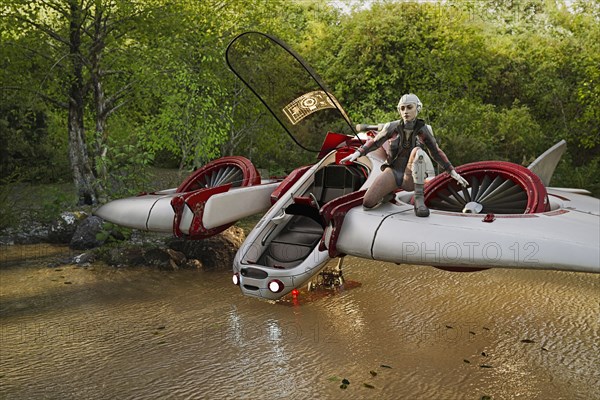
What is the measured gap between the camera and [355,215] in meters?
6.76

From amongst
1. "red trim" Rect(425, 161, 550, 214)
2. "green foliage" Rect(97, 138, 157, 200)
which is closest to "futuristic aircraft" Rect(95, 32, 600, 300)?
"red trim" Rect(425, 161, 550, 214)

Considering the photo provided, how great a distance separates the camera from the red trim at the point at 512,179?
663cm

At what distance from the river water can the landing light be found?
1321 millimetres

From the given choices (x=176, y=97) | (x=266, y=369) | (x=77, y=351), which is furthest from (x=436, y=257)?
(x=176, y=97)

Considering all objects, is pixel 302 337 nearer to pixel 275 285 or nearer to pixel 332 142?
pixel 275 285

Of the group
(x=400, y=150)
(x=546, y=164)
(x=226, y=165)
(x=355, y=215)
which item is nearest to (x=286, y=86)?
(x=226, y=165)

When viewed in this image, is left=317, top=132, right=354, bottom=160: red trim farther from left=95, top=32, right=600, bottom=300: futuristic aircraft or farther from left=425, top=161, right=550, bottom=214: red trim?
left=425, top=161, right=550, bottom=214: red trim

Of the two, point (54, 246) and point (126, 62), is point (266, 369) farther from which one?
point (126, 62)

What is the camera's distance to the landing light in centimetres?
761

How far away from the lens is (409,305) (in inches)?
443

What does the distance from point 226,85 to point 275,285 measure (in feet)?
38.3

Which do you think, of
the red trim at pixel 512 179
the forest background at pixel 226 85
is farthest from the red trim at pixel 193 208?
the forest background at pixel 226 85

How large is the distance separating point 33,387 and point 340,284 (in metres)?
6.12

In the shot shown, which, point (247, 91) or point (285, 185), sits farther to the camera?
point (247, 91)
